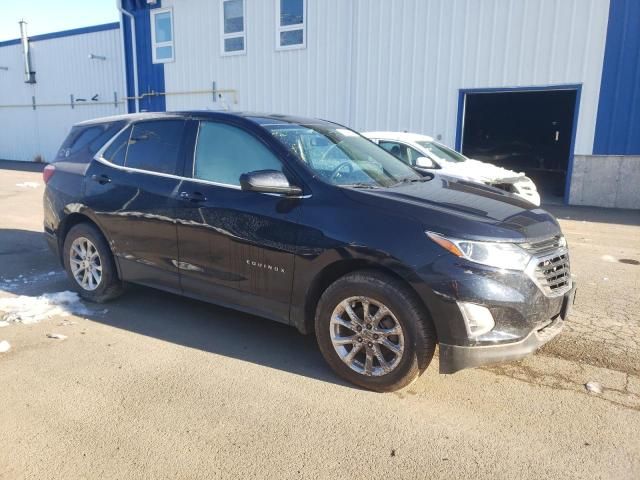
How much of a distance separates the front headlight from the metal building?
9.03 m

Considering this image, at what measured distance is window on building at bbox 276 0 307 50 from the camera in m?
14.7

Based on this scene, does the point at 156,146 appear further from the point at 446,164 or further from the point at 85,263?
the point at 446,164

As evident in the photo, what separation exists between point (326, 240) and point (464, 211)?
2.97 ft

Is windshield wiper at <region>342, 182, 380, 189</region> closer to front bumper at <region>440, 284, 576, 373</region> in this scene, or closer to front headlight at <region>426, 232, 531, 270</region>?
front headlight at <region>426, 232, 531, 270</region>

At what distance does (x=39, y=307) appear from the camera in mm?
4844

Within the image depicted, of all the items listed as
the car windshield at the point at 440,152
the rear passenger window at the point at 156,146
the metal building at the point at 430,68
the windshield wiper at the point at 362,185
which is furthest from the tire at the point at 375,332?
the metal building at the point at 430,68

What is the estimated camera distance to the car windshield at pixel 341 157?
3.78 meters

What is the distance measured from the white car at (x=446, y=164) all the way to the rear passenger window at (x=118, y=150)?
479cm

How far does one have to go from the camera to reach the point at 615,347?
405 centimetres

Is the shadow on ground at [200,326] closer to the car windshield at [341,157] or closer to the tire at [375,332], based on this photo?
the tire at [375,332]

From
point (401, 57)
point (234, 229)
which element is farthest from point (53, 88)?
point (234, 229)

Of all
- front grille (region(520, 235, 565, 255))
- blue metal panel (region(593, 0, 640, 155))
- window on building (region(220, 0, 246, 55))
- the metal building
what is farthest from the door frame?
front grille (region(520, 235, 565, 255))

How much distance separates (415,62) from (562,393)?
11159mm

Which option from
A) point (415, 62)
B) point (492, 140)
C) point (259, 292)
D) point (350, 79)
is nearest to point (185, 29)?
point (350, 79)
